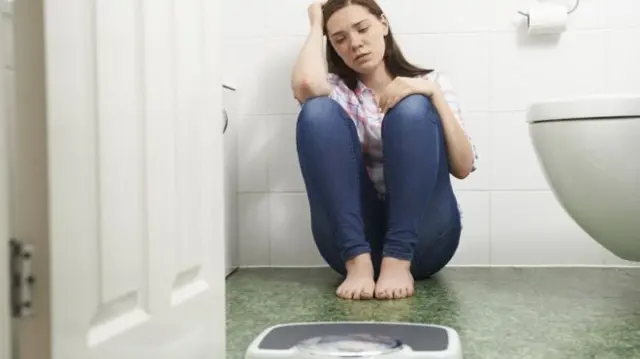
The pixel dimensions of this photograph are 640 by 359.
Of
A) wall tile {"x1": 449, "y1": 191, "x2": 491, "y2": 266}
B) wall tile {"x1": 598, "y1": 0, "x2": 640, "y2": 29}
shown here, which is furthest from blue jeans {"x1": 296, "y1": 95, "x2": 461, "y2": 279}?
wall tile {"x1": 598, "y1": 0, "x2": 640, "y2": 29}

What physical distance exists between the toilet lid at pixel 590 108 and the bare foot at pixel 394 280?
1.32 ft

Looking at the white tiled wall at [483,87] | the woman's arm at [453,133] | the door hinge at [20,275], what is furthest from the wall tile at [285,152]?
the door hinge at [20,275]

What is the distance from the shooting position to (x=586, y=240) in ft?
6.54

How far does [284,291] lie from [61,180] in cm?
111

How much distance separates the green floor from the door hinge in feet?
1.81

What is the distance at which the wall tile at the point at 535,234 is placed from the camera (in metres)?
2.00

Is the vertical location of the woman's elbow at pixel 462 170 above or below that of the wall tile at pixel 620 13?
below

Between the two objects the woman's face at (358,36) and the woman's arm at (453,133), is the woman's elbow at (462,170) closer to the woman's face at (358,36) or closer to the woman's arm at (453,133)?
the woman's arm at (453,133)

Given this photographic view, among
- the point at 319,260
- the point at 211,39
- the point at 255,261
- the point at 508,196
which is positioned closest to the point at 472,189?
the point at 508,196

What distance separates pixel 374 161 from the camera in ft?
5.83

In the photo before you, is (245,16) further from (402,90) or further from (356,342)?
(356,342)

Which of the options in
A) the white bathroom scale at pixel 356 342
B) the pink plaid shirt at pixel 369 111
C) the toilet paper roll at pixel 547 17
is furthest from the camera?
the toilet paper roll at pixel 547 17

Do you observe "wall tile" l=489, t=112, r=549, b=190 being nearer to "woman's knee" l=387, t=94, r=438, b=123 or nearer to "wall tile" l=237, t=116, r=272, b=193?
"woman's knee" l=387, t=94, r=438, b=123

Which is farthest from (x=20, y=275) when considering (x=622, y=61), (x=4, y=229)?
(x=622, y=61)
